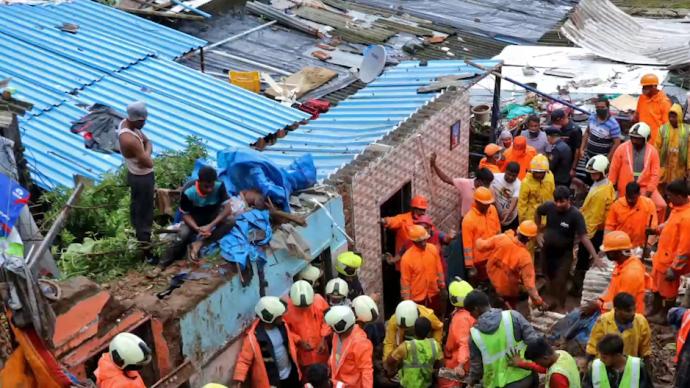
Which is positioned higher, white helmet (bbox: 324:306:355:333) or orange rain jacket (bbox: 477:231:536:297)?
white helmet (bbox: 324:306:355:333)

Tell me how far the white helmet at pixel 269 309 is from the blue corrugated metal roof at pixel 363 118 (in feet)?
7.75

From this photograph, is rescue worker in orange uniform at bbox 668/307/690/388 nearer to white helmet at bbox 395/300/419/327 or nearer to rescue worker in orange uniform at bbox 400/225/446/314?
white helmet at bbox 395/300/419/327

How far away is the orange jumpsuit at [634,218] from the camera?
10570 mm

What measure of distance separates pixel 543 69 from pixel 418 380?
955cm

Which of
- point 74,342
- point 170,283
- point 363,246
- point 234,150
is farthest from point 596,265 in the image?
point 74,342

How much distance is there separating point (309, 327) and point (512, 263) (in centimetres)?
248

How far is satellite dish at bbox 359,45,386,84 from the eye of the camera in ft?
47.7

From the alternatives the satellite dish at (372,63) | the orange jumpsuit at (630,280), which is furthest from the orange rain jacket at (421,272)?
the satellite dish at (372,63)

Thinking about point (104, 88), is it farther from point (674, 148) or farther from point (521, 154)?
point (674, 148)

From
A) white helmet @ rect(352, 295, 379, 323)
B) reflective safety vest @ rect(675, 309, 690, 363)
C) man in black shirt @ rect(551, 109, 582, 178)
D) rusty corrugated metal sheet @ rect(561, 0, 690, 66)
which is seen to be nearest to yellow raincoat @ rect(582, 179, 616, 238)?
man in black shirt @ rect(551, 109, 582, 178)

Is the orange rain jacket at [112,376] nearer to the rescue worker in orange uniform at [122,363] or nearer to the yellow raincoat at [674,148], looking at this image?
the rescue worker in orange uniform at [122,363]

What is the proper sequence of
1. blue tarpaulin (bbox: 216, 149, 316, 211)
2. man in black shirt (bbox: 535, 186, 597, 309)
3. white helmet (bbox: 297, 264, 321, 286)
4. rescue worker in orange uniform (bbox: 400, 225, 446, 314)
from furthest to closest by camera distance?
man in black shirt (bbox: 535, 186, 597, 309) < rescue worker in orange uniform (bbox: 400, 225, 446, 314) < white helmet (bbox: 297, 264, 321, 286) < blue tarpaulin (bbox: 216, 149, 316, 211)

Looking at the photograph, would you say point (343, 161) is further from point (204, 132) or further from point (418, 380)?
point (418, 380)

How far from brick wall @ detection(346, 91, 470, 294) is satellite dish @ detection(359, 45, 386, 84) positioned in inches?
69.2
